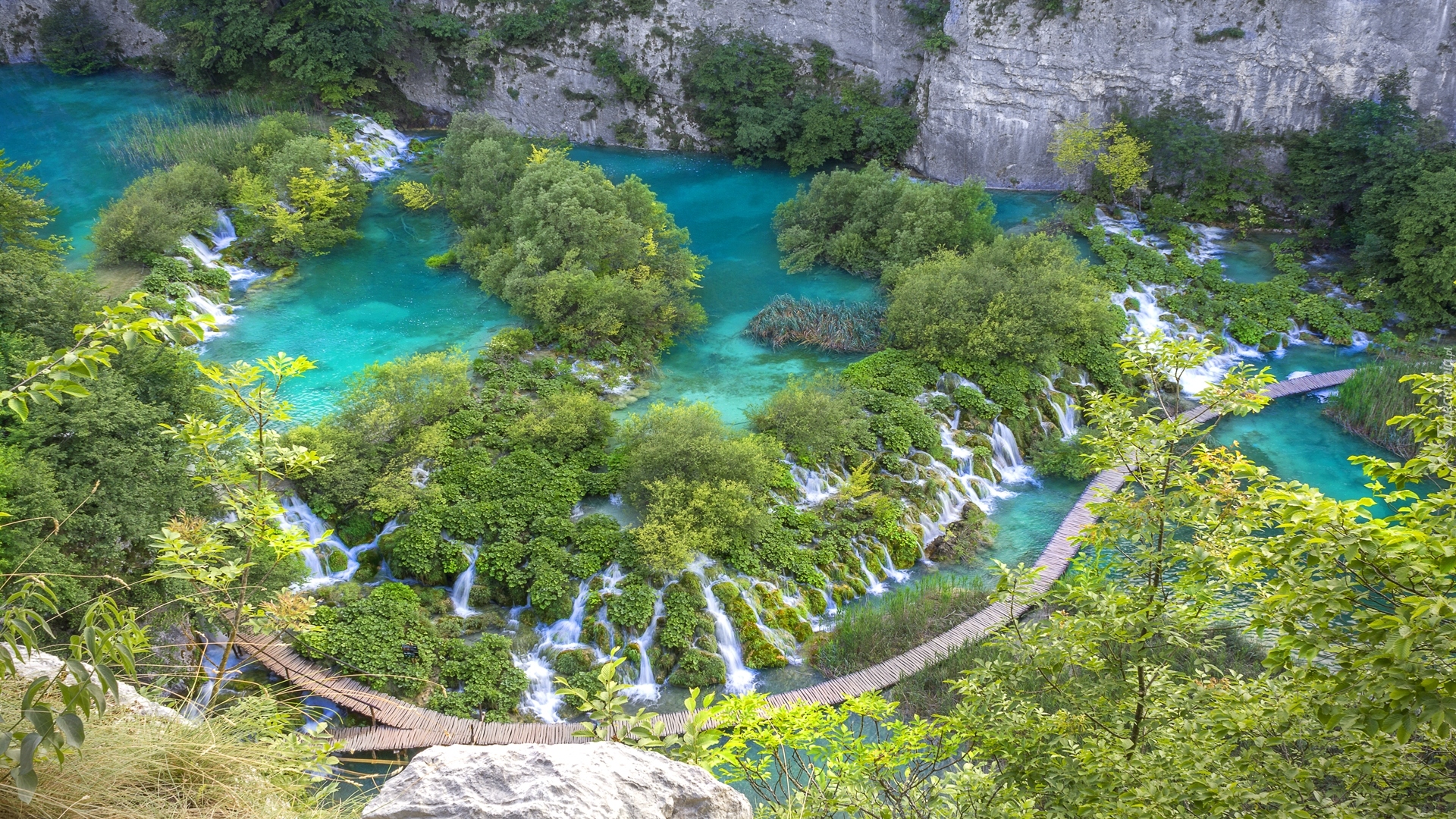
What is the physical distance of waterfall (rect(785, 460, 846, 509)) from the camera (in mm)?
18125

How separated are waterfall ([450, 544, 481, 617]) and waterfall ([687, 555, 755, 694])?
360 centimetres

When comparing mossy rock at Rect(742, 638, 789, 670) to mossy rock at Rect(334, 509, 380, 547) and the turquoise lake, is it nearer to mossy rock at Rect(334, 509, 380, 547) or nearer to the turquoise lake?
the turquoise lake

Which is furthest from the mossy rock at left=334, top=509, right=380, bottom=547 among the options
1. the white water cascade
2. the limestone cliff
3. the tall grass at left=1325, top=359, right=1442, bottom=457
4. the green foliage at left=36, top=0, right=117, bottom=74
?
the green foliage at left=36, top=0, right=117, bottom=74

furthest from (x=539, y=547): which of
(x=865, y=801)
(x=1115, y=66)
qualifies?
(x=1115, y=66)

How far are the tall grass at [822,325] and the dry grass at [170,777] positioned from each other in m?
18.9

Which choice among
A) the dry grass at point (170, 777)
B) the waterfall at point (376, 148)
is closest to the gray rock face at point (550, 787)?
the dry grass at point (170, 777)

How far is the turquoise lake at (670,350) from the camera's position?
20188mm

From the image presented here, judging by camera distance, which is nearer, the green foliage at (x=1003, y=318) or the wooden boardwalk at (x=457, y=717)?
the wooden boardwalk at (x=457, y=717)

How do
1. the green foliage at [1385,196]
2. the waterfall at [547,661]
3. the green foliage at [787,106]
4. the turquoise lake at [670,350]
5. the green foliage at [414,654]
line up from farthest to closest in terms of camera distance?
the green foliage at [787,106] → the green foliage at [1385,196] → the turquoise lake at [670,350] → the waterfall at [547,661] → the green foliage at [414,654]

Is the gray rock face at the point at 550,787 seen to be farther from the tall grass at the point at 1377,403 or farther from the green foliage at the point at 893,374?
the tall grass at the point at 1377,403

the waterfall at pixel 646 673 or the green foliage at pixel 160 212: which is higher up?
the green foliage at pixel 160 212

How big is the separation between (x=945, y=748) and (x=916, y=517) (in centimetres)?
1170

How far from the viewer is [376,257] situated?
88.3 feet

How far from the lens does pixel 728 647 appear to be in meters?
15.3
